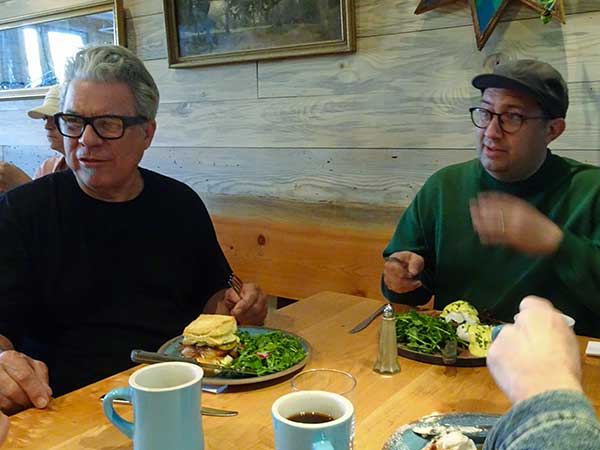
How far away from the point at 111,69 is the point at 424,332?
41.4 inches

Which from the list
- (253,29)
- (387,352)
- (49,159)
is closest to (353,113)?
(253,29)

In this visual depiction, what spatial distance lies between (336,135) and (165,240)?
2.79 feet

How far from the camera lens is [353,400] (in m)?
1.07

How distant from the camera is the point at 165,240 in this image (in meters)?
1.66

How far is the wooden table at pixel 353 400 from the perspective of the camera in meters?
0.94

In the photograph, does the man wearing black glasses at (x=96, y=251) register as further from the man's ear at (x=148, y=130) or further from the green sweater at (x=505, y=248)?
the green sweater at (x=505, y=248)

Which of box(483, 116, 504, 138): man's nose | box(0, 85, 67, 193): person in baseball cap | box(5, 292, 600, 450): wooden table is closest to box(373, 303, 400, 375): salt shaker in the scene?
box(5, 292, 600, 450): wooden table

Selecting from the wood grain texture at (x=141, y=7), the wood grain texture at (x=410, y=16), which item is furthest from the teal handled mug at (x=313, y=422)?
the wood grain texture at (x=141, y=7)

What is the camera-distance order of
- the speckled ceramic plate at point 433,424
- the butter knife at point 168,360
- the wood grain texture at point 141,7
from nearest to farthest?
the speckled ceramic plate at point 433,424
the butter knife at point 168,360
the wood grain texture at point 141,7

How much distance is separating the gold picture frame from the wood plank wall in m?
0.15

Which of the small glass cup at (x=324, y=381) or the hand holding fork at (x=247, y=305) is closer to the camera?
the small glass cup at (x=324, y=381)

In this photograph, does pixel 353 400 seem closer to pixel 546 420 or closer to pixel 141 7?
pixel 546 420

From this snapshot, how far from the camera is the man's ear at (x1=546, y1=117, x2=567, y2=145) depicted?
1661 millimetres

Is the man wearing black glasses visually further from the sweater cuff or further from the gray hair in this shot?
Result: the sweater cuff
